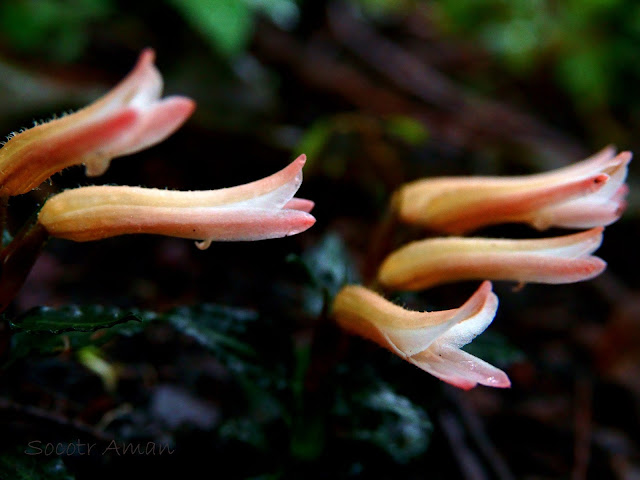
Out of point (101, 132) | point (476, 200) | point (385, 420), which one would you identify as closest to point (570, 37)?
point (476, 200)

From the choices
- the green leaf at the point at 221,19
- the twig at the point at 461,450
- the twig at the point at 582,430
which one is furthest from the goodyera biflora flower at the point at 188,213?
the green leaf at the point at 221,19

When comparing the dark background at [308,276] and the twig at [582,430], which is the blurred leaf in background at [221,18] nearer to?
the dark background at [308,276]

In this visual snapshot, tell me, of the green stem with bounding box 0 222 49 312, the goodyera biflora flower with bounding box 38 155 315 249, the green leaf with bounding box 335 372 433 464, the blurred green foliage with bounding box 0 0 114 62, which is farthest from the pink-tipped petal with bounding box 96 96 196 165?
the blurred green foliage with bounding box 0 0 114 62

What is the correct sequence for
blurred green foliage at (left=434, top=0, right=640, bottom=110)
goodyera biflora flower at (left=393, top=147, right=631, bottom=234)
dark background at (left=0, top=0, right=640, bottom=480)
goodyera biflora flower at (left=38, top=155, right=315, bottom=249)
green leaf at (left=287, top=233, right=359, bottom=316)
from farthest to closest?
1. blurred green foliage at (left=434, top=0, right=640, bottom=110)
2. green leaf at (left=287, top=233, right=359, bottom=316)
3. dark background at (left=0, top=0, right=640, bottom=480)
4. goodyera biflora flower at (left=393, top=147, right=631, bottom=234)
5. goodyera biflora flower at (left=38, top=155, right=315, bottom=249)

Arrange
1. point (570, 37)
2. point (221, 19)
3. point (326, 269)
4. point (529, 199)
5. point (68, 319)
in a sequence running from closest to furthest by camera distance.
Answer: point (68, 319), point (529, 199), point (326, 269), point (221, 19), point (570, 37)

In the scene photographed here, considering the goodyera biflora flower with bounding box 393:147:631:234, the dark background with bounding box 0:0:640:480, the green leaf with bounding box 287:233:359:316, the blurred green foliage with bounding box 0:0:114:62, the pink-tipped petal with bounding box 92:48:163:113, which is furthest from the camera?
the blurred green foliage with bounding box 0:0:114:62

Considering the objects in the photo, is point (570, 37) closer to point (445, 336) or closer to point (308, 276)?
point (308, 276)

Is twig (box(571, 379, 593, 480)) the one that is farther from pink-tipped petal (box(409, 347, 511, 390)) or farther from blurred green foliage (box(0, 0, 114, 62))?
blurred green foliage (box(0, 0, 114, 62))
